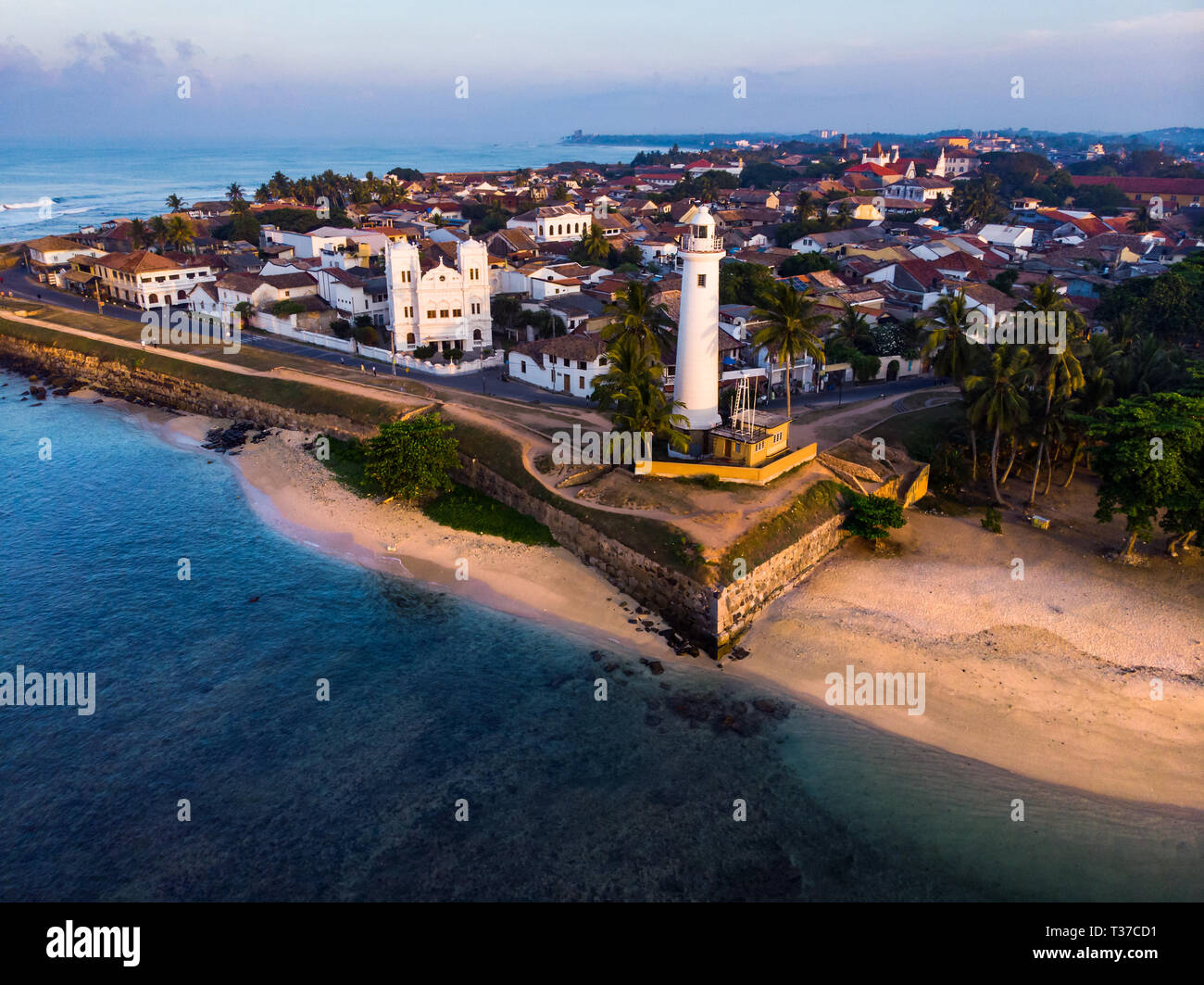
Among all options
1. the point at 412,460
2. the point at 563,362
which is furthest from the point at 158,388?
the point at 563,362

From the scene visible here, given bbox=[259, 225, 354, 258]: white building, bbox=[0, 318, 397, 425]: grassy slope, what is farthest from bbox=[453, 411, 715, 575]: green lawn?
bbox=[259, 225, 354, 258]: white building

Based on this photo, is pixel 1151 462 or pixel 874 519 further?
pixel 874 519

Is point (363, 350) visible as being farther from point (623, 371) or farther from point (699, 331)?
point (699, 331)

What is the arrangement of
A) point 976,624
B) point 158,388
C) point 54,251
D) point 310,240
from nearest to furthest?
1. point 976,624
2. point 158,388
3. point 54,251
4. point 310,240

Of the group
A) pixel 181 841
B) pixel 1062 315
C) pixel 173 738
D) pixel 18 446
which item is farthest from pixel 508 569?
pixel 18 446

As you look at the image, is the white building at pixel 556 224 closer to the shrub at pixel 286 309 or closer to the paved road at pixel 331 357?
the shrub at pixel 286 309
